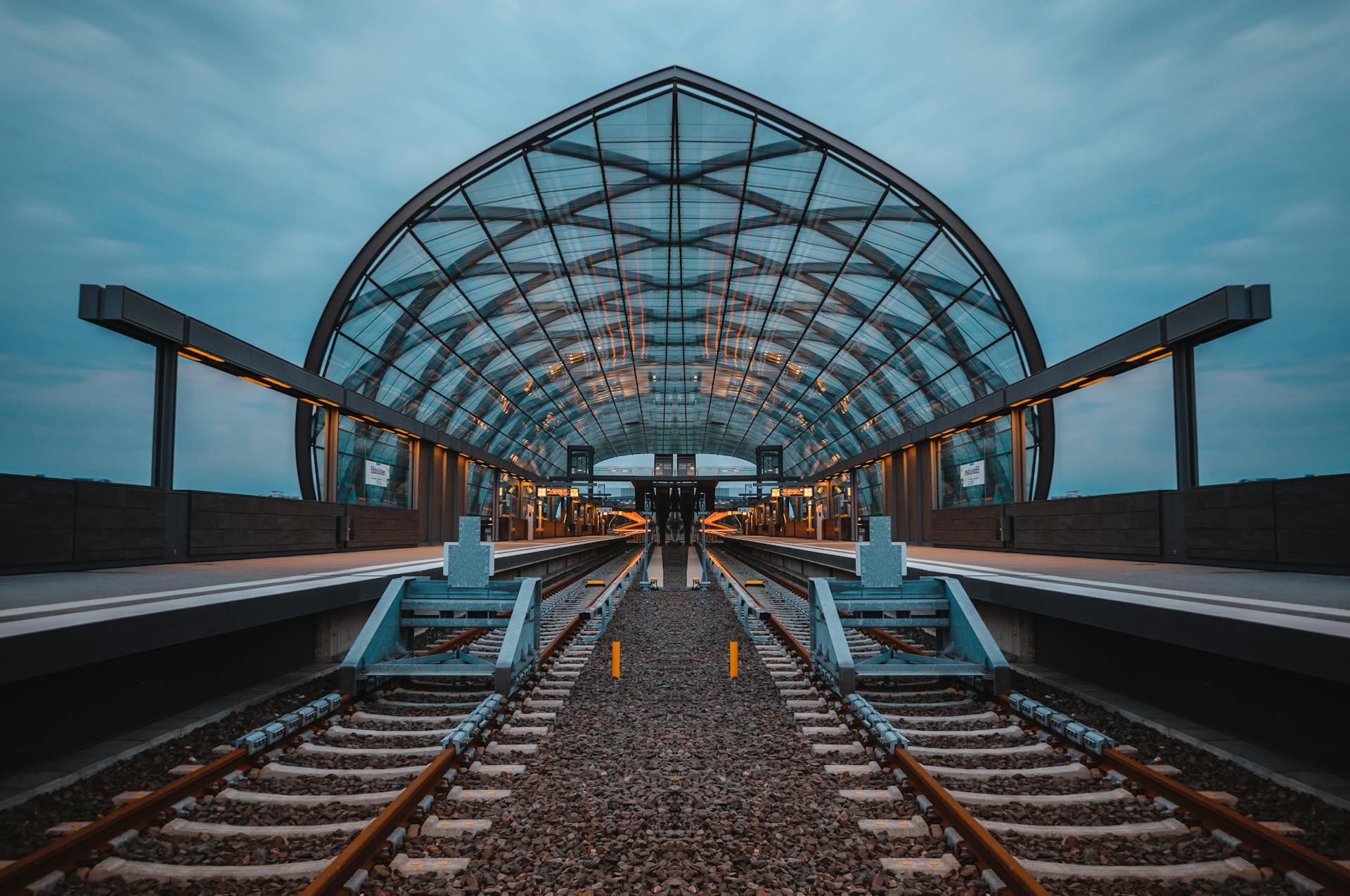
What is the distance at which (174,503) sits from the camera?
39.3ft

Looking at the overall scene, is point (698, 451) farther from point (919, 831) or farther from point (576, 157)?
point (919, 831)

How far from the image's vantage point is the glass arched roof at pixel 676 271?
23516 mm

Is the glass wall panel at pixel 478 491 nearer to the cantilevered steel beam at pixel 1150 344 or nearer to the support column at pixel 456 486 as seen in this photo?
the support column at pixel 456 486

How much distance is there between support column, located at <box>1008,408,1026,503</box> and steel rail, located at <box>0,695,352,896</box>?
63.5 ft

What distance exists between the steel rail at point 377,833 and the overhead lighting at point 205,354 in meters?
10.1

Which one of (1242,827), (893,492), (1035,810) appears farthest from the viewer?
(893,492)

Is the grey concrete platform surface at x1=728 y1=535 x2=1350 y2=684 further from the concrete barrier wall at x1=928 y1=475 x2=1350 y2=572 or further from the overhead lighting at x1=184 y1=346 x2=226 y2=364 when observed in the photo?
the overhead lighting at x1=184 y1=346 x2=226 y2=364

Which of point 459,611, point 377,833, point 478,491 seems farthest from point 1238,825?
point 478,491

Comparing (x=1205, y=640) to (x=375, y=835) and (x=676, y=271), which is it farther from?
(x=676, y=271)

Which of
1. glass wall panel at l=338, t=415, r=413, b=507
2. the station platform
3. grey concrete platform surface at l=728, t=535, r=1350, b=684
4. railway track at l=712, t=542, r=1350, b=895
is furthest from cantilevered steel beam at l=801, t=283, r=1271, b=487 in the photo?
glass wall panel at l=338, t=415, r=413, b=507

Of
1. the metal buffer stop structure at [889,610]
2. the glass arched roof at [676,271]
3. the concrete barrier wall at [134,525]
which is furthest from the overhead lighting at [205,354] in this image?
the glass arched roof at [676,271]

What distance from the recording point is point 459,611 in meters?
8.37

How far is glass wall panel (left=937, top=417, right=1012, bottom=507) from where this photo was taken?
80.1 ft

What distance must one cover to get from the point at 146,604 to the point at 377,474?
19573 millimetres
